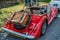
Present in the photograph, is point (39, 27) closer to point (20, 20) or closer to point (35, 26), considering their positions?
point (35, 26)

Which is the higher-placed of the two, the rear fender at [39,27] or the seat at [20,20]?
the seat at [20,20]

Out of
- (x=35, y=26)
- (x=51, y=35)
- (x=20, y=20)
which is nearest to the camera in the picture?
(x=20, y=20)

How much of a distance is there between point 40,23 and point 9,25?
3.74 ft

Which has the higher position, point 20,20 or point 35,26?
point 20,20

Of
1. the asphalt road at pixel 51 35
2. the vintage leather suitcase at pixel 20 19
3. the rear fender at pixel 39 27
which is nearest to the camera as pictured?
the vintage leather suitcase at pixel 20 19

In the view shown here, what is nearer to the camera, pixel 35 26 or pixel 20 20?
pixel 20 20

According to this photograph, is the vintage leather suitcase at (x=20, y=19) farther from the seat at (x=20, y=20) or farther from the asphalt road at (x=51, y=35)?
the asphalt road at (x=51, y=35)

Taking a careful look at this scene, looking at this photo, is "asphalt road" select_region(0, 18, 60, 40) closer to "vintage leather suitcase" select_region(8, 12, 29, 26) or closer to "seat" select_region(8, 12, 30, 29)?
"seat" select_region(8, 12, 30, 29)

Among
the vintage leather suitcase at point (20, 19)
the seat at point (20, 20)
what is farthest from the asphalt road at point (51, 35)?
the vintage leather suitcase at point (20, 19)

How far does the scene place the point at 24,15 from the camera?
5.02 meters

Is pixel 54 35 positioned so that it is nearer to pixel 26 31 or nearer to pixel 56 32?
pixel 56 32

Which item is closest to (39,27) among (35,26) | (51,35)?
(35,26)

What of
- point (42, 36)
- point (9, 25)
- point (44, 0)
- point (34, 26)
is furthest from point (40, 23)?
point (44, 0)

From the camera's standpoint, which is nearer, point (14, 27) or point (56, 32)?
point (14, 27)
